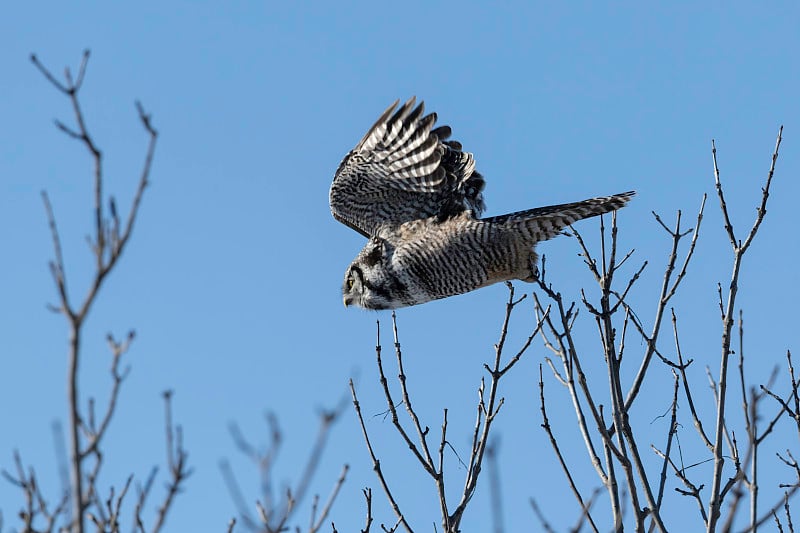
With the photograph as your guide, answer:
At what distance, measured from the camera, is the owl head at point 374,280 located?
27.5ft

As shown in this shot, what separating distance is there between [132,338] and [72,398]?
0.44 meters

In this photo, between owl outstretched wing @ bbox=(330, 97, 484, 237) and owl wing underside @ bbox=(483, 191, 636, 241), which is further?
owl outstretched wing @ bbox=(330, 97, 484, 237)

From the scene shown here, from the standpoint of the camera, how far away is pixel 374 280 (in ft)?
27.7

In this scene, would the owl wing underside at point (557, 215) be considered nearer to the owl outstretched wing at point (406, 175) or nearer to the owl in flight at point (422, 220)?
the owl in flight at point (422, 220)

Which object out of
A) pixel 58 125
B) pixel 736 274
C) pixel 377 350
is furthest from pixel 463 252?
pixel 58 125

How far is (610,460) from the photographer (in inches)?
194

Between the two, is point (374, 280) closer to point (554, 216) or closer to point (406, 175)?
point (406, 175)

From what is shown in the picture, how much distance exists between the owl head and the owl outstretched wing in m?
0.29

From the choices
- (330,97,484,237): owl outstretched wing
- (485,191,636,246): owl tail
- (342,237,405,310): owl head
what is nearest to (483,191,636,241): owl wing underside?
(485,191,636,246): owl tail

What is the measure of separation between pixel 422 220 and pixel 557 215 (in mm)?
1209

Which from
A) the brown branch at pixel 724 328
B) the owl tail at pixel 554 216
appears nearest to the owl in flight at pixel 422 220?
the owl tail at pixel 554 216

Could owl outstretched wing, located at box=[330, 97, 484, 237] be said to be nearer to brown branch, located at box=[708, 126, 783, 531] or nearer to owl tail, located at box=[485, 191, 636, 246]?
owl tail, located at box=[485, 191, 636, 246]

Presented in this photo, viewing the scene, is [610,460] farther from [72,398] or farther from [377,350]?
[72,398]

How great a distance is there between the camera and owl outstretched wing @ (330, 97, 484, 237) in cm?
843
